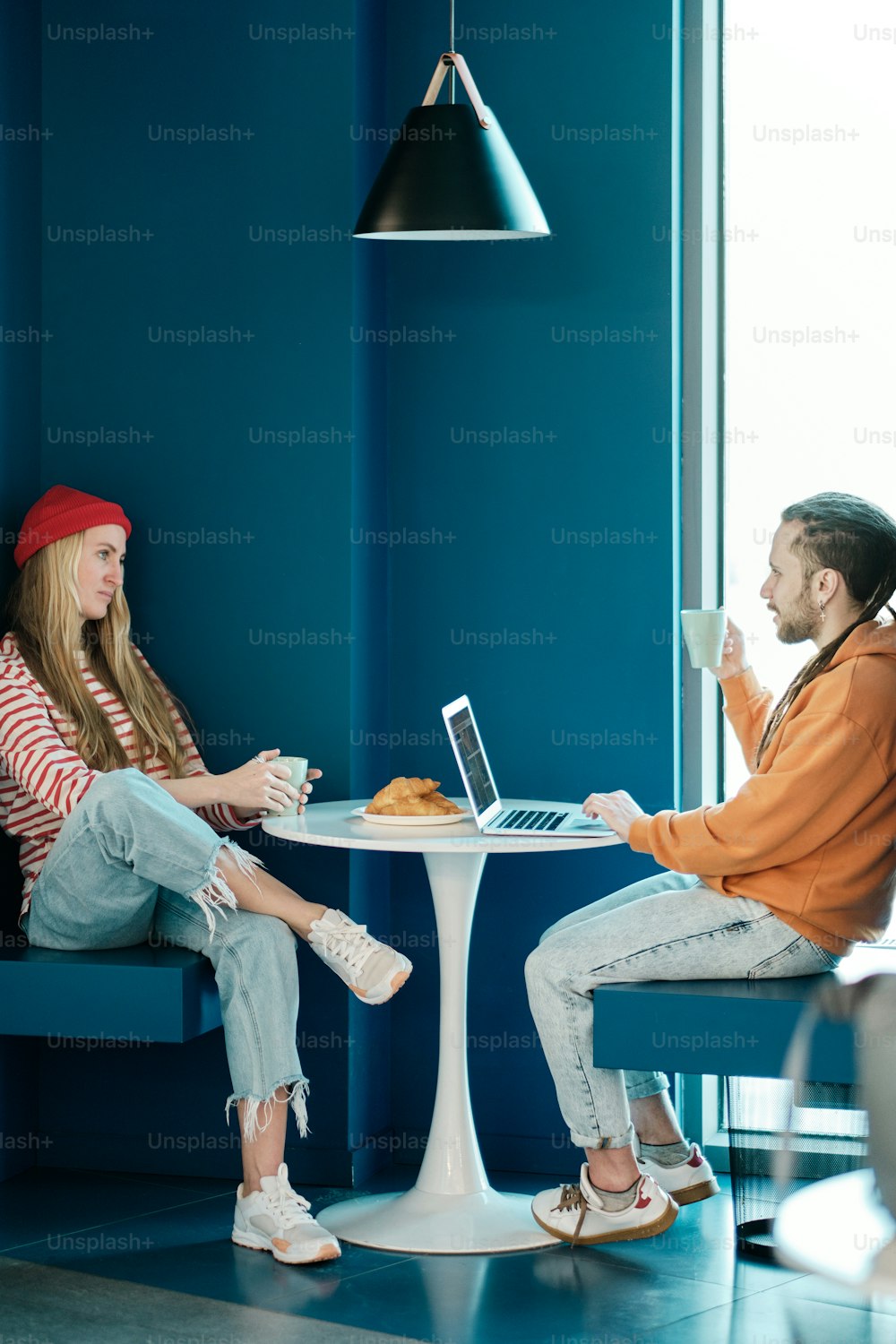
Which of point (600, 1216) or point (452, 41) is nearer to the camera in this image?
point (600, 1216)

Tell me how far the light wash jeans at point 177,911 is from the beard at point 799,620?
1052 mm

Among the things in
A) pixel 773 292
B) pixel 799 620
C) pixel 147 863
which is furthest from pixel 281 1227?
pixel 773 292

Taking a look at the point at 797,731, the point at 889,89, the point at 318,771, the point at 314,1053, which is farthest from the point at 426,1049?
the point at 889,89

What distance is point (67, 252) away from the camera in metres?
Answer: 3.49

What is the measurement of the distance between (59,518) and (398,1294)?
1.62 metres

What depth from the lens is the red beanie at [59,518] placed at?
323cm

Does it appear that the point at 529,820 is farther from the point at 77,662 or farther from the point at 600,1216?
the point at 77,662

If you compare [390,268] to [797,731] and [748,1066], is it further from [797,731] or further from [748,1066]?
[748,1066]

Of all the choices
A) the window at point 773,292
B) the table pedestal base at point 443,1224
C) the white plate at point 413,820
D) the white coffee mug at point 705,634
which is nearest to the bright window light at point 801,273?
the window at point 773,292

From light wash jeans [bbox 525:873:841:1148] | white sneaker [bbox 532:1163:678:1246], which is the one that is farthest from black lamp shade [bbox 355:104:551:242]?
white sneaker [bbox 532:1163:678:1246]

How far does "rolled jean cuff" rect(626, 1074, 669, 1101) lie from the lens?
3041 millimetres

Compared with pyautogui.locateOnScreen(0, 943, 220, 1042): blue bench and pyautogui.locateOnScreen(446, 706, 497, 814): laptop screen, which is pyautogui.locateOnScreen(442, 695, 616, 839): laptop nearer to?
pyautogui.locateOnScreen(446, 706, 497, 814): laptop screen

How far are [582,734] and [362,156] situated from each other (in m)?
1.31

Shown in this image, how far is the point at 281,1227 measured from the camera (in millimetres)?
2846
